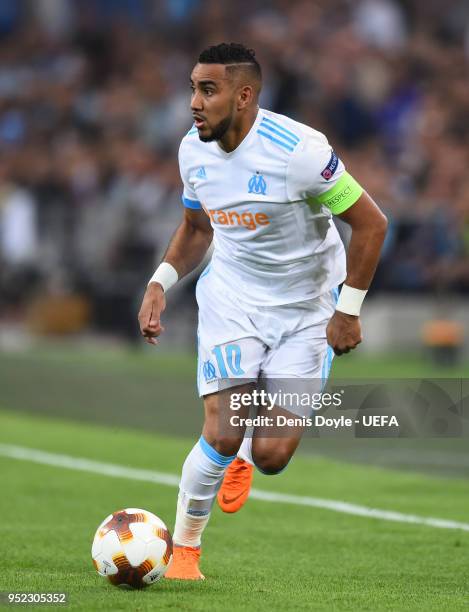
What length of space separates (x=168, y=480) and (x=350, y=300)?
413cm

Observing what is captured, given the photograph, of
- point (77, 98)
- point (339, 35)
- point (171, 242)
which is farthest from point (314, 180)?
point (77, 98)

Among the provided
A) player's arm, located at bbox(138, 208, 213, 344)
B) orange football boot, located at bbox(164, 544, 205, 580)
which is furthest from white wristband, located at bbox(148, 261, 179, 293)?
orange football boot, located at bbox(164, 544, 205, 580)

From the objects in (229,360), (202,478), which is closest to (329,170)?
(229,360)

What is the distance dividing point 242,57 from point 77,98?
2158 centimetres

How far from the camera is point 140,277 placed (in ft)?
78.5

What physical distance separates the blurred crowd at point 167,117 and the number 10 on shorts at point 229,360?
15.0m

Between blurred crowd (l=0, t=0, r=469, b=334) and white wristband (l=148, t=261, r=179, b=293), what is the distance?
14713 millimetres

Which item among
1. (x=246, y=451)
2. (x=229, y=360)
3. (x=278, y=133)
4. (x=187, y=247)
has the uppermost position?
(x=278, y=133)

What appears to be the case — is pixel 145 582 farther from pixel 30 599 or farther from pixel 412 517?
pixel 412 517

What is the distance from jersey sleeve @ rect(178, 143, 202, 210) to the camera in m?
6.08

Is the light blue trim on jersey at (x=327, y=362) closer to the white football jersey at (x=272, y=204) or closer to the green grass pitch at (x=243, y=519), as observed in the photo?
the white football jersey at (x=272, y=204)

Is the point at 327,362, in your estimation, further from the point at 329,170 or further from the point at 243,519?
the point at 243,519

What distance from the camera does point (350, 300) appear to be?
5.69 metres

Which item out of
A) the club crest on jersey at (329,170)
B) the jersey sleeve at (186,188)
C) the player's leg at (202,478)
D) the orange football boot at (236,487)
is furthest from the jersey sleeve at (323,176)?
the orange football boot at (236,487)
